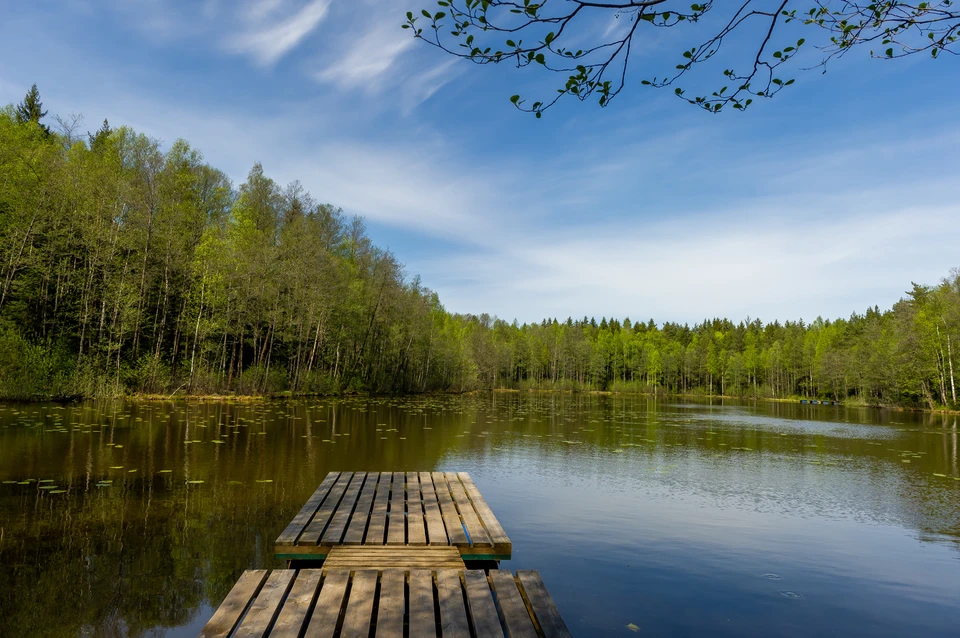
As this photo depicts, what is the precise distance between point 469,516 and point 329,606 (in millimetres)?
3264

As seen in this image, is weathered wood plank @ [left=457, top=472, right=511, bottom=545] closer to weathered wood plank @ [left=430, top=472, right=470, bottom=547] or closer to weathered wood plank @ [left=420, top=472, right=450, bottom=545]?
weathered wood plank @ [left=430, top=472, right=470, bottom=547]

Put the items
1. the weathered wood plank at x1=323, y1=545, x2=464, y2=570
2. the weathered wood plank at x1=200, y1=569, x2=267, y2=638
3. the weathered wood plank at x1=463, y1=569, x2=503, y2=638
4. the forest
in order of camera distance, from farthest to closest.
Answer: the forest
the weathered wood plank at x1=323, y1=545, x2=464, y2=570
the weathered wood plank at x1=463, y1=569, x2=503, y2=638
the weathered wood plank at x1=200, y1=569, x2=267, y2=638

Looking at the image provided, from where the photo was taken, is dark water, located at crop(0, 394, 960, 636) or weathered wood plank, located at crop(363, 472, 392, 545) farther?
weathered wood plank, located at crop(363, 472, 392, 545)

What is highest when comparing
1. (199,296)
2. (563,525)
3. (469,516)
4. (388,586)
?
(199,296)

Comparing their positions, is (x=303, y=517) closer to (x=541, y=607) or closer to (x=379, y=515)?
(x=379, y=515)

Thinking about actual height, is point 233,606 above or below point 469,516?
above

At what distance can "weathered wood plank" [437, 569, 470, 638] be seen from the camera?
3396 millimetres

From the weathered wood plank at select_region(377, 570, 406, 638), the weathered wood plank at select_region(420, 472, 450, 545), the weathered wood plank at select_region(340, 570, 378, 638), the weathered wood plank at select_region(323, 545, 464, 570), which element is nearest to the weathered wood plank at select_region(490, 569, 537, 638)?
the weathered wood plank at select_region(377, 570, 406, 638)

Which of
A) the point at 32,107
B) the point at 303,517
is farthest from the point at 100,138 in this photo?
the point at 303,517

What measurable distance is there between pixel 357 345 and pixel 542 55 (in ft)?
151

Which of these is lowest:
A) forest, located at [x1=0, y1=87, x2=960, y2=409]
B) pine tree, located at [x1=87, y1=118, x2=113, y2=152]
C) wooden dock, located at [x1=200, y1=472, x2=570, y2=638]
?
wooden dock, located at [x1=200, y1=472, x2=570, y2=638]

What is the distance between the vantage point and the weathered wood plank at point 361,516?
5.64 meters

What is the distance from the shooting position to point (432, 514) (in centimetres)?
678

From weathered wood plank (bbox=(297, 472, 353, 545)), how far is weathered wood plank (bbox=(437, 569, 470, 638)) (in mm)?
1755
